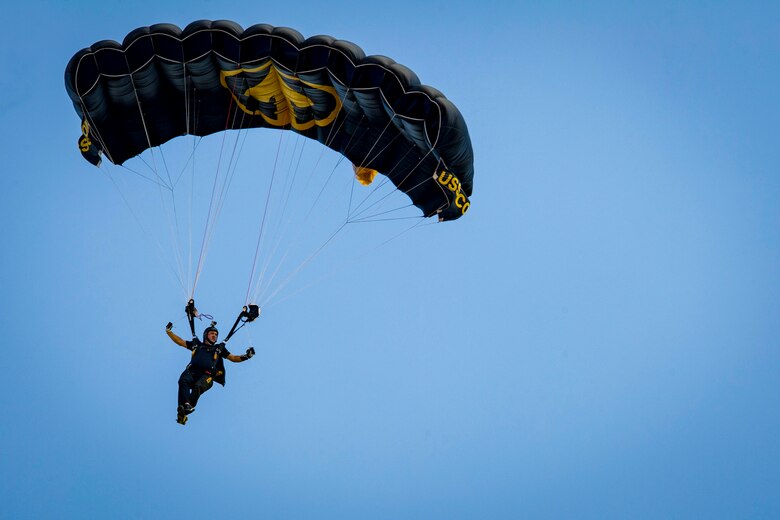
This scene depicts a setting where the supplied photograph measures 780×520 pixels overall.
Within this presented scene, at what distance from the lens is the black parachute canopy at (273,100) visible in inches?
629

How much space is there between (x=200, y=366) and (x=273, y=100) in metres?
4.68

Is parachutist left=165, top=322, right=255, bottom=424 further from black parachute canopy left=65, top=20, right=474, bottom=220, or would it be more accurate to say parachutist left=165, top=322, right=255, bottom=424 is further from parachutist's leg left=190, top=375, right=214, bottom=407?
black parachute canopy left=65, top=20, right=474, bottom=220

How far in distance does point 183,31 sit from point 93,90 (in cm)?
175

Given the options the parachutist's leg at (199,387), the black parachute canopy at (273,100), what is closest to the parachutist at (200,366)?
the parachutist's leg at (199,387)

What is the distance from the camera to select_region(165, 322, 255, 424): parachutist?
1578 cm

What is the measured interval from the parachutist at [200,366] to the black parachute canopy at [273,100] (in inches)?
148

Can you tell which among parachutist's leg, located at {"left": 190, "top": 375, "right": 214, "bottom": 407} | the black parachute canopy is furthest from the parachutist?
the black parachute canopy

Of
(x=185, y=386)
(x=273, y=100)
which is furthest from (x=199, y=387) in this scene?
(x=273, y=100)

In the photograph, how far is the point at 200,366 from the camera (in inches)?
629

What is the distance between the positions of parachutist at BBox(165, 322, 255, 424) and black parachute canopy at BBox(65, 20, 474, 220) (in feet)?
12.3

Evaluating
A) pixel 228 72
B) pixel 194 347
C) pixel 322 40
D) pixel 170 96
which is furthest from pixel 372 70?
pixel 194 347

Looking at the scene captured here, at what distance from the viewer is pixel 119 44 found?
16.4 meters

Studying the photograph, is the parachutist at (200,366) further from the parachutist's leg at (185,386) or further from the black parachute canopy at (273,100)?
the black parachute canopy at (273,100)

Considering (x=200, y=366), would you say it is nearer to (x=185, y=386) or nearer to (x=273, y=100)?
(x=185, y=386)
